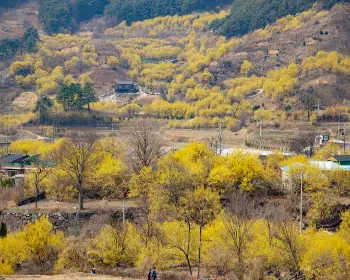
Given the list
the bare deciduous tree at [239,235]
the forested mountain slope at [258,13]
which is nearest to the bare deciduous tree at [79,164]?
the bare deciduous tree at [239,235]

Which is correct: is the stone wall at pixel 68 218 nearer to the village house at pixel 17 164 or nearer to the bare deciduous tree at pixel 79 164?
the bare deciduous tree at pixel 79 164

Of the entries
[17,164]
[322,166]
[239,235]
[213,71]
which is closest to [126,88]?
[213,71]

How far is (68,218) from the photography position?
46.5m

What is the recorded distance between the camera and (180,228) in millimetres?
37531

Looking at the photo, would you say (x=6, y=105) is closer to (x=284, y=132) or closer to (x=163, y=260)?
(x=284, y=132)

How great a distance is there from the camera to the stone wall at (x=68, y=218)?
151ft

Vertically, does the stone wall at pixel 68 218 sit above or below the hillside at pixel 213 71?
below

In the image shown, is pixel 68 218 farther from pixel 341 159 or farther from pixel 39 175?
pixel 341 159

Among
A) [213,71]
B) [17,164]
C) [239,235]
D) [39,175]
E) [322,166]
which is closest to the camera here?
[239,235]

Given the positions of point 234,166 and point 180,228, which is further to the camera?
point 234,166

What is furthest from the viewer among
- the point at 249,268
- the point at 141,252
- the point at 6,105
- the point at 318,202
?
the point at 6,105

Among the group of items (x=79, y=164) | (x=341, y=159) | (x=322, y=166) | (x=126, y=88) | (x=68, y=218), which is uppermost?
(x=126, y=88)

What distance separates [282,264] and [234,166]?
15.2 meters

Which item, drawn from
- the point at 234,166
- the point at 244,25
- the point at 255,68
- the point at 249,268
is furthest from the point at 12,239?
the point at 244,25
